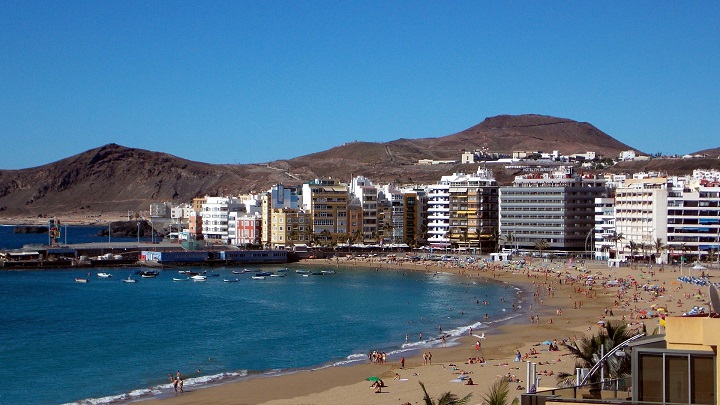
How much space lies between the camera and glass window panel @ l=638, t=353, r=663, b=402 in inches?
281

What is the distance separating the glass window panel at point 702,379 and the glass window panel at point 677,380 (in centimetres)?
6

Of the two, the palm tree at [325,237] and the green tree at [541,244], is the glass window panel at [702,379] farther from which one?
the palm tree at [325,237]

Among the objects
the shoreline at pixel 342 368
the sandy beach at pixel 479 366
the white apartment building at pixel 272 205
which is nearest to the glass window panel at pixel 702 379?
the sandy beach at pixel 479 366

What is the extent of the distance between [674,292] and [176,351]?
3481 centimetres

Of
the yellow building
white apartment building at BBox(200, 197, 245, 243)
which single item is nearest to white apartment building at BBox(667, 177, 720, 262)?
the yellow building

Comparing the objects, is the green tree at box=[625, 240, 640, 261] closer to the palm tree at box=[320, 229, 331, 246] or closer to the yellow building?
the palm tree at box=[320, 229, 331, 246]

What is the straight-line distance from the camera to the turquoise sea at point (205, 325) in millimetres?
32375

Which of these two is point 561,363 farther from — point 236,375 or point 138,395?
point 138,395

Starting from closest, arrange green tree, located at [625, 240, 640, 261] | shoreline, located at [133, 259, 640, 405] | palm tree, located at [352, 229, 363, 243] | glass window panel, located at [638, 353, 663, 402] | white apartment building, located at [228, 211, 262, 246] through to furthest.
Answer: glass window panel, located at [638, 353, 663, 402] < shoreline, located at [133, 259, 640, 405] < green tree, located at [625, 240, 640, 261] < palm tree, located at [352, 229, 363, 243] < white apartment building, located at [228, 211, 262, 246]

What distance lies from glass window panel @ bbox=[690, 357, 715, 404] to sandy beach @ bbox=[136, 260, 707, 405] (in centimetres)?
1530

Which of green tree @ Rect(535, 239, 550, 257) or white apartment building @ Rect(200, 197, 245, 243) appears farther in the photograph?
white apartment building @ Rect(200, 197, 245, 243)

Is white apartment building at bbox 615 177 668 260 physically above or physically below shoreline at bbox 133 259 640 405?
above

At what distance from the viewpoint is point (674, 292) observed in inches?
2210

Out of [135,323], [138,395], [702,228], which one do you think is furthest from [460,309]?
[702,228]
